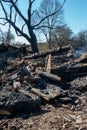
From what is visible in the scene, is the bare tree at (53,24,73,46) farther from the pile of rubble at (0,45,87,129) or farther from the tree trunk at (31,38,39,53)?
the pile of rubble at (0,45,87,129)

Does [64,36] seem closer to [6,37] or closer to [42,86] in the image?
[6,37]

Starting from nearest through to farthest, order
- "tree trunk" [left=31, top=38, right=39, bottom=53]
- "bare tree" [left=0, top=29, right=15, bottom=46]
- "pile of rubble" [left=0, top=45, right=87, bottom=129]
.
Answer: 1. "pile of rubble" [left=0, top=45, right=87, bottom=129]
2. "tree trunk" [left=31, top=38, right=39, bottom=53]
3. "bare tree" [left=0, top=29, right=15, bottom=46]

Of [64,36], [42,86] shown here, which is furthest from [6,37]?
[42,86]

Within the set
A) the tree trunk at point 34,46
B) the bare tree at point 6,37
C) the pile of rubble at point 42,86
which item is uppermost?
the bare tree at point 6,37

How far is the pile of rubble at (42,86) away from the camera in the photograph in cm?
617

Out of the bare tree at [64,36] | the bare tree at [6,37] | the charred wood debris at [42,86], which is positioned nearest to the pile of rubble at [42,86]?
the charred wood debris at [42,86]

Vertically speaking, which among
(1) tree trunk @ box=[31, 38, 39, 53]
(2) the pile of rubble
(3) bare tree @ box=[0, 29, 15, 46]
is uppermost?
(3) bare tree @ box=[0, 29, 15, 46]

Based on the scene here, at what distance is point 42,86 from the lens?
8008 millimetres

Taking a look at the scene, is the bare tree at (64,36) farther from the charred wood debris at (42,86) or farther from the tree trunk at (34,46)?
the charred wood debris at (42,86)

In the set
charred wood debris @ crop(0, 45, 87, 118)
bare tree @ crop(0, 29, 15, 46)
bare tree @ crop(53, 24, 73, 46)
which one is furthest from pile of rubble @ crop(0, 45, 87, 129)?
bare tree @ crop(53, 24, 73, 46)

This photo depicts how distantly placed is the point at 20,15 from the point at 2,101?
15.5 m

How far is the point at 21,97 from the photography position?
634 centimetres

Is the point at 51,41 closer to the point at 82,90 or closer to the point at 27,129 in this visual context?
the point at 82,90

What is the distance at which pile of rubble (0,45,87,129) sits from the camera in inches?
243
